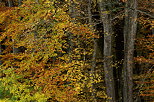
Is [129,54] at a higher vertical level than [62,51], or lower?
lower

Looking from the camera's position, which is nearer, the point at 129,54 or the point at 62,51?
the point at 62,51

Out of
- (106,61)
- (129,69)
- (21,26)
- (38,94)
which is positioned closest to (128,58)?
(129,69)

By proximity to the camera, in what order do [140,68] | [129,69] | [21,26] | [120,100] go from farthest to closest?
[140,68] → [120,100] → [129,69] → [21,26]

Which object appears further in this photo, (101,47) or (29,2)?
(101,47)

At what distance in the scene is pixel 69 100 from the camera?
7621 millimetres

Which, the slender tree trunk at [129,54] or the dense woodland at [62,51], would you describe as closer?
the dense woodland at [62,51]

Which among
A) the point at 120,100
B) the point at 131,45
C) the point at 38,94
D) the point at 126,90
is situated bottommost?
the point at 120,100

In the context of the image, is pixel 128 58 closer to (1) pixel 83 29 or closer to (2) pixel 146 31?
(1) pixel 83 29

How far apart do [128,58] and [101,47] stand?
3.31m

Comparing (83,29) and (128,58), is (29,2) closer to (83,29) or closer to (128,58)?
(83,29)

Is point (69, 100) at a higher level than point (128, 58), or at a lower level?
lower

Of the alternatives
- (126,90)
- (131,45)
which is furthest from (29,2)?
(126,90)

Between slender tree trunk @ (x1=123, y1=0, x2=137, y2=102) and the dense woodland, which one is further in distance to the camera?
slender tree trunk @ (x1=123, y1=0, x2=137, y2=102)

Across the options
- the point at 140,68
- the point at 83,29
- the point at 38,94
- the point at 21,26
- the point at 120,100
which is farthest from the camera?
the point at 140,68
